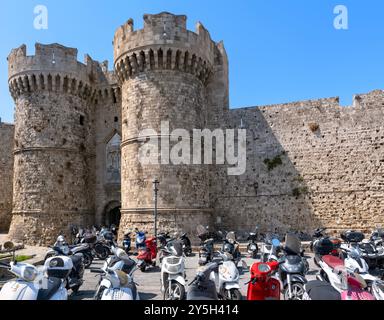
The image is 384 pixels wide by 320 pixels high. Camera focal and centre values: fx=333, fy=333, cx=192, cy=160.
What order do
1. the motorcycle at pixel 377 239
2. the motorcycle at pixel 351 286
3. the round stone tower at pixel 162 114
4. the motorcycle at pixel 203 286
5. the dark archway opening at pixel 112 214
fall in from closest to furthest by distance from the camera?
1. the motorcycle at pixel 351 286
2. the motorcycle at pixel 203 286
3. the motorcycle at pixel 377 239
4. the round stone tower at pixel 162 114
5. the dark archway opening at pixel 112 214

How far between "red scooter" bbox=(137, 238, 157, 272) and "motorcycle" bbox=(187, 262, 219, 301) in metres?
4.54

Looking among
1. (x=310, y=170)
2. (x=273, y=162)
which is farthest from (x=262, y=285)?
(x=273, y=162)

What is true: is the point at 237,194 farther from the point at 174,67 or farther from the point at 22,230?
the point at 22,230

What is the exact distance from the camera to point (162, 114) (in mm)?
14406

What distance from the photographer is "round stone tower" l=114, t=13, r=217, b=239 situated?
1406 centimetres

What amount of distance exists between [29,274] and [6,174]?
23.4 m

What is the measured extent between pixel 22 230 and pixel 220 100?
12.2 meters

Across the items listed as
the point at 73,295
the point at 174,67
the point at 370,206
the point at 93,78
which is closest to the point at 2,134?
the point at 93,78

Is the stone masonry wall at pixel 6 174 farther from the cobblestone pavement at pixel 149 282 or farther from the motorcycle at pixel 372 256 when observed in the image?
the motorcycle at pixel 372 256

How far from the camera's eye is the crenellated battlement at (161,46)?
568 inches

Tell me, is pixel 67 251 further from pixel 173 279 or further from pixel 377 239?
pixel 377 239

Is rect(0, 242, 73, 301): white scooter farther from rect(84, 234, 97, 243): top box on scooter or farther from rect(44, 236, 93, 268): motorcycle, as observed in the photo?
rect(84, 234, 97, 243): top box on scooter

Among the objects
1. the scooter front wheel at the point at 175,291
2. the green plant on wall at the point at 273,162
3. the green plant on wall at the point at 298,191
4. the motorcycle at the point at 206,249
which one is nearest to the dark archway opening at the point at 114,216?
the green plant on wall at the point at 273,162

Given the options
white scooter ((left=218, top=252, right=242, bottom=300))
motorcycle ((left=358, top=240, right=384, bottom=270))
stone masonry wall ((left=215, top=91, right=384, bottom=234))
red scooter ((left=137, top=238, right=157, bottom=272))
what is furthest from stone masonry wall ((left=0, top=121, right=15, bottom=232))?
motorcycle ((left=358, top=240, right=384, bottom=270))
